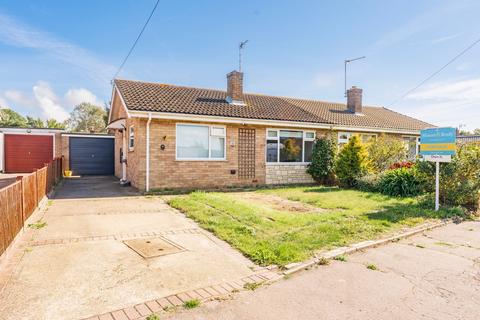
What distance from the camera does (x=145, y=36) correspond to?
11.8 meters

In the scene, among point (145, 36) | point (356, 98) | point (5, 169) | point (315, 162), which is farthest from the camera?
point (356, 98)

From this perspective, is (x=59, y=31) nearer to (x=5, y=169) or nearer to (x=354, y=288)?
(x=5, y=169)

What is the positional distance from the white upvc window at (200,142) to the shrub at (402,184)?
6.59 metres

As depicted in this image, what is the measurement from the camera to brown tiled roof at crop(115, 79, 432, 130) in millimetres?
11930

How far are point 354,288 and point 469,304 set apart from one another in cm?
123

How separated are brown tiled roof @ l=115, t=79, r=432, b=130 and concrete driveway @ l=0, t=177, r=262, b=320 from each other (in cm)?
589

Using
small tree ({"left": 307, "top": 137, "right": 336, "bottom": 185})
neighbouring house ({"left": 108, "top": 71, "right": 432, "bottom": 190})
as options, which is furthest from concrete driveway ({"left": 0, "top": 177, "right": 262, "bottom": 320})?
small tree ({"left": 307, "top": 137, "right": 336, "bottom": 185})

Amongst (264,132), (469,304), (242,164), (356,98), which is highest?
(356,98)

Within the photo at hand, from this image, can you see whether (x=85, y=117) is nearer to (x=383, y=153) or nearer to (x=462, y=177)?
(x=383, y=153)

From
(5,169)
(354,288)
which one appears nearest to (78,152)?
(5,169)

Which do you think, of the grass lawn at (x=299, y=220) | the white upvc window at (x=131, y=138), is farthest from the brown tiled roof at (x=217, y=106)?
the grass lawn at (x=299, y=220)

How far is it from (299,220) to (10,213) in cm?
557

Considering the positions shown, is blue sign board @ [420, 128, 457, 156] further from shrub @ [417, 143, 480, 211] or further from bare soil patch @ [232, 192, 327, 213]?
bare soil patch @ [232, 192, 327, 213]

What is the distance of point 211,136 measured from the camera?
489 inches
